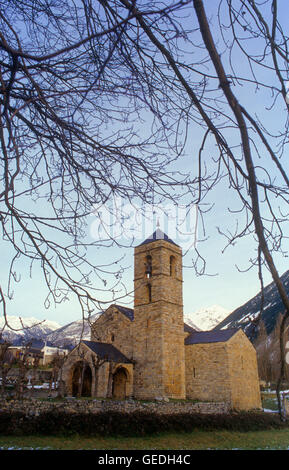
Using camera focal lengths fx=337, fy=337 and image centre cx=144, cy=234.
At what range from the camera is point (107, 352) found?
2152 cm

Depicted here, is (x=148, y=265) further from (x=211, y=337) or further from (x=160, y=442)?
(x=160, y=442)

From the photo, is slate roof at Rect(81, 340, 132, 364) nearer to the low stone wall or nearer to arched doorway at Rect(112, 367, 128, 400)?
arched doorway at Rect(112, 367, 128, 400)

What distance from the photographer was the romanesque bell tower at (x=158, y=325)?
19.8 meters

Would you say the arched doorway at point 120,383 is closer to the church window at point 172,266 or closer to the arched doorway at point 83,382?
the arched doorway at point 83,382

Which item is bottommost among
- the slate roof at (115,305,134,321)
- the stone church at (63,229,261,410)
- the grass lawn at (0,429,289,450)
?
the grass lawn at (0,429,289,450)

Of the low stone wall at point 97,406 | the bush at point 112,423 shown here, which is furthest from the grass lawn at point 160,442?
the low stone wall at point 97,406

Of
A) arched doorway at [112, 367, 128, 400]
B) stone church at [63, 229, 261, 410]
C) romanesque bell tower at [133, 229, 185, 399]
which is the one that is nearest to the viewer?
romanesque bell tower at [133, 229, 185, 399]

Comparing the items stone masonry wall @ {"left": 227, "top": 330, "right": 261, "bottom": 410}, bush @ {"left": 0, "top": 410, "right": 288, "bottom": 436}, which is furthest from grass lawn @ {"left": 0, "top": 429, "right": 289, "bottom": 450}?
stone masonry wall @ {"left": 227, "top": 330, "right": 261, "bottom": 410}

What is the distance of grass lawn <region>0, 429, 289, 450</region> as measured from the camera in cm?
949

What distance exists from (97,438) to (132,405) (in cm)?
371

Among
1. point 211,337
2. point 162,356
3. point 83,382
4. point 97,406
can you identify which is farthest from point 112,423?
point 83,382

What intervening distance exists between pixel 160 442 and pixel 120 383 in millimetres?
11131
